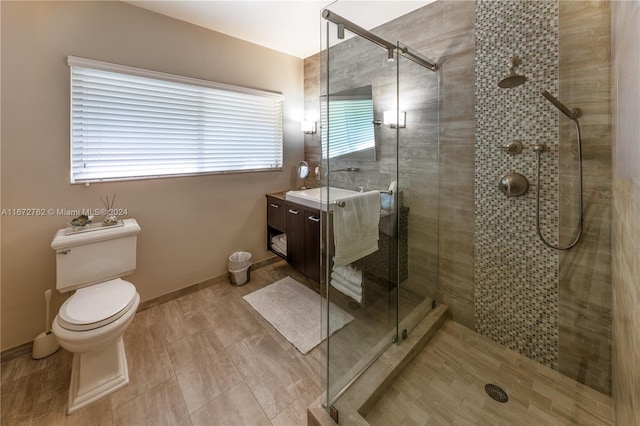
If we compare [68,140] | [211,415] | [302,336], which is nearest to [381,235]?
[302,336]

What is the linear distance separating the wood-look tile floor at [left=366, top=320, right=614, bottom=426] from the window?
239 centimetres

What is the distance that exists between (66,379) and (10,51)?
2.07m

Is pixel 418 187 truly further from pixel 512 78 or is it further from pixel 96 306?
pixel 96 306

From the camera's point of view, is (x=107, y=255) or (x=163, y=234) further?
(x=163, y=234)

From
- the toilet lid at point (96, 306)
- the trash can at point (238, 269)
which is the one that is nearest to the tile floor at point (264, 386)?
the toilet lid at point (96, 306)

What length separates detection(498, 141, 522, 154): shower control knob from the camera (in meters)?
1.60

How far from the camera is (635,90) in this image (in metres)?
0.79

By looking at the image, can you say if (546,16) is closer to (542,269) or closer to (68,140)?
(542,269)

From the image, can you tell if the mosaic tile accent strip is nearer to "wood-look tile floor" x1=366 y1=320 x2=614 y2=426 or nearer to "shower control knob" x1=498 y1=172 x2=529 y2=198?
"shower control knob" x1=498 y1=172 x2=529 y2=198

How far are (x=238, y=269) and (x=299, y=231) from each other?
80 centimetres

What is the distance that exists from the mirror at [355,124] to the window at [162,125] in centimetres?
100

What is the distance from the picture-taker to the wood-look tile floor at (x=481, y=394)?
134 centimetres

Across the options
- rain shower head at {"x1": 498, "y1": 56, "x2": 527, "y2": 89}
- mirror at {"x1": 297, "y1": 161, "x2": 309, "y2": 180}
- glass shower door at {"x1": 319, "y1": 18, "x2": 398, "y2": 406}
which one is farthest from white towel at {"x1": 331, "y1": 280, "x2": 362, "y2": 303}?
mirror at {"x1": 297, "y1": 161, "x2": 309, "y2": 180}

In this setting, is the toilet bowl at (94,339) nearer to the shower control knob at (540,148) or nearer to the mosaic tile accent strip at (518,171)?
the mosaic tile accent strip at (518,171)
